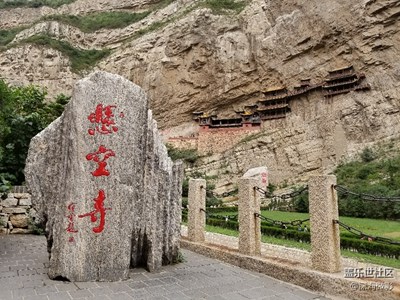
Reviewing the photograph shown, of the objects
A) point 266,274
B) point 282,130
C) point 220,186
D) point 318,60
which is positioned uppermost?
point 318,60

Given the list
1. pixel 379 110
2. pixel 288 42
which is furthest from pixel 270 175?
pixel 288 42

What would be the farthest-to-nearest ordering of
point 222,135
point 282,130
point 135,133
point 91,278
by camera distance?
point 222,135, point 282,130, point 135,133, point 91,278

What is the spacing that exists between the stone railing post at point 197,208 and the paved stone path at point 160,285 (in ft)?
3.84

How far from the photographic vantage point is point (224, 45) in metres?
31.0

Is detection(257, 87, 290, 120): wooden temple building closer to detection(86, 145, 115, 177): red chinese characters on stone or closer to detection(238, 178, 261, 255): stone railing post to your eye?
detection(238, 178, 261, 255): stone railing post

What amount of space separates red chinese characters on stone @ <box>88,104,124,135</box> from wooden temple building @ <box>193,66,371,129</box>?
82.8 feet

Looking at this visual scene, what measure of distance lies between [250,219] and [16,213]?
247 inches

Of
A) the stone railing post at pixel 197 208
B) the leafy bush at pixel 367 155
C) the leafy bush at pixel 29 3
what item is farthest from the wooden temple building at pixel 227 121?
the leafy bush at pixel 29 3

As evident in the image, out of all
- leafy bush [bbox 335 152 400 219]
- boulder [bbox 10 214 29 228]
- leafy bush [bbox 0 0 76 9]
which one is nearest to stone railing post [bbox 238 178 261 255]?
boulder [bbox 10 214 29 228]

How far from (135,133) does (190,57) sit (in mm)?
28680

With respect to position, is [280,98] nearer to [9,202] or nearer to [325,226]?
[9,202]

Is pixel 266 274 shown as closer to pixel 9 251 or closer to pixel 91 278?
pixel 91 278

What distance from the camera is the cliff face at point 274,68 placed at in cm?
2477

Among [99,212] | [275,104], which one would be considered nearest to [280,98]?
[275,104]
